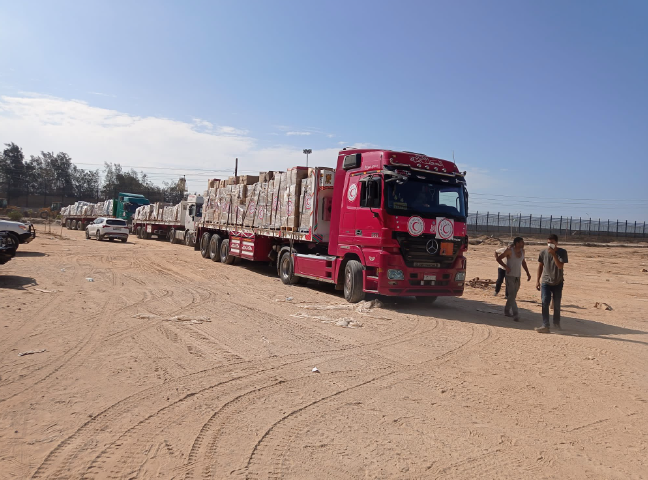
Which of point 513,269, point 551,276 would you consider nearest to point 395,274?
point 513,269

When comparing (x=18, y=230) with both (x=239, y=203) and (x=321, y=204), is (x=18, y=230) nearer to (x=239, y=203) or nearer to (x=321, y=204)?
(x=239, y=203)

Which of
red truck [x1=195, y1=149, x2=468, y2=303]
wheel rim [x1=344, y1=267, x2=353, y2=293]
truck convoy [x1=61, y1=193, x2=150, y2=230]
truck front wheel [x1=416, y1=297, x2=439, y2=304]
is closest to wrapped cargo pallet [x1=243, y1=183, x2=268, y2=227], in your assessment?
red truck [x1=195, y1=149, x2=468, y2=303]

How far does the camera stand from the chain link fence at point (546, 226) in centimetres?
5669

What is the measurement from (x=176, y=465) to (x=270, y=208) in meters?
13.0

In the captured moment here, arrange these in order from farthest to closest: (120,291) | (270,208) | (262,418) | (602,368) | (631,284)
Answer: (631,284), (270,208), (120,291), (602,368), (262,418)

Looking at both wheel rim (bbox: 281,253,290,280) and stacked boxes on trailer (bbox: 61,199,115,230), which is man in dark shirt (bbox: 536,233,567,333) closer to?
wheel rim (bbox: 281,253,290,280)

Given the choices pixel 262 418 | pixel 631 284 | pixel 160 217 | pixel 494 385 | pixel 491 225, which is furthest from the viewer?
pixel 491 225

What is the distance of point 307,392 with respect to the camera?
5.44 metres

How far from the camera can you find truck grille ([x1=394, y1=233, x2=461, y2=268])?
429 inches

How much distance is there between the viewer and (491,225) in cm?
5706

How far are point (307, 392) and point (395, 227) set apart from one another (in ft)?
19.5

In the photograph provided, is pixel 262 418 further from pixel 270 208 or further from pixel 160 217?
pixel 160 217

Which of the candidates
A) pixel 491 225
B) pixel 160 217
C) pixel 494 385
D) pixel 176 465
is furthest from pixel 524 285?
pixel 491 225

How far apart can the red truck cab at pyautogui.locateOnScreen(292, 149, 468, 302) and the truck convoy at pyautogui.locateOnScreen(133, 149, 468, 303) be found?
21 mm
